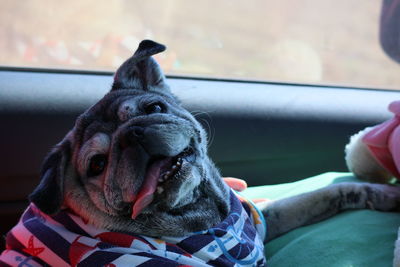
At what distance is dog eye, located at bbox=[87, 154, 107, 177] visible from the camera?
1.91 meters

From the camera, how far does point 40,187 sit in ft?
6.23

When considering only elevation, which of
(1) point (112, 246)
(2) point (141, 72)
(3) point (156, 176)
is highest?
(2) point (141, 72)

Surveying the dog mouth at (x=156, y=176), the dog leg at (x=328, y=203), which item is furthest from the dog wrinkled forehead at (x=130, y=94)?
the dog leg at (x=328, y=203)

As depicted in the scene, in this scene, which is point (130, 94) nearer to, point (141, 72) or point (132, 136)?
point (141, 72)

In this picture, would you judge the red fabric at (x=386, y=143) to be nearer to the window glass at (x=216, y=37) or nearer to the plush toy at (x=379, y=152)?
the plush toy at (x=379, y=152)

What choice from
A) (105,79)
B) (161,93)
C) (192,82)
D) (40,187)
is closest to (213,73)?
(192,82)

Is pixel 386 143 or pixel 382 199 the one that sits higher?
pixel 386 143

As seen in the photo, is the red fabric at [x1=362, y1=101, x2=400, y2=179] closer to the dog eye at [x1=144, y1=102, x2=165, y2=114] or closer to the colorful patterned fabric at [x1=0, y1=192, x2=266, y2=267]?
the colorful patterned fabric at [x1=0, y1=192, x2=266, y2=267]

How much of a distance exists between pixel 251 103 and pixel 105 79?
0.93m

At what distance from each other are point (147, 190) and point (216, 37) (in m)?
1.96

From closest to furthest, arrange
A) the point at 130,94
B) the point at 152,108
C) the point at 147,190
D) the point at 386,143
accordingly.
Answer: the point at 147,190
the point at 152,108
the point at 130,94
the point at 386,143

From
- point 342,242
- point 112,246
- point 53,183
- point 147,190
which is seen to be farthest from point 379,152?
point 53,183

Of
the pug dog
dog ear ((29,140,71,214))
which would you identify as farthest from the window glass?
dog ear ((29,140,71,214))

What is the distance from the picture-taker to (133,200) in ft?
5.89
